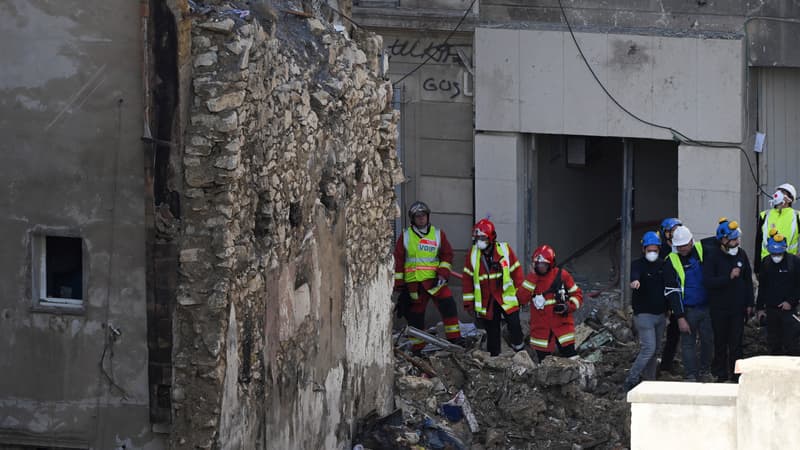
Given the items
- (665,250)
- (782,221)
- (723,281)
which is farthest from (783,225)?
(723,281)

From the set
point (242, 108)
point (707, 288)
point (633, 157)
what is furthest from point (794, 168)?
point (242, 108)

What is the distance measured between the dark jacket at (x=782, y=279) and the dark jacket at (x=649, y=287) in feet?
3.46

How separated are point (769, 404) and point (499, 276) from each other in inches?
377

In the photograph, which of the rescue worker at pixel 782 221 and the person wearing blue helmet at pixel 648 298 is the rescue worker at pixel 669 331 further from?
the rescue worker at pixel 782 221

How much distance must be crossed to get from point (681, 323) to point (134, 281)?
7.07 meters

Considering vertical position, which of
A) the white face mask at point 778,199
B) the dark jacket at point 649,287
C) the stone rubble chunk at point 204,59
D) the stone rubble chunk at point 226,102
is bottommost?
the dark jacket at point 649,287

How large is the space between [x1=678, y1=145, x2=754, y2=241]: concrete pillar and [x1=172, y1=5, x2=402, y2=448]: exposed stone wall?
5.15 m

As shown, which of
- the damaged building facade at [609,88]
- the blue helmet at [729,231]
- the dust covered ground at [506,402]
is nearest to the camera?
the dust covered ground at [506,402]

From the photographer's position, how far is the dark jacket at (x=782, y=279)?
17016 mm

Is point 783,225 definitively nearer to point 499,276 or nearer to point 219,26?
point 499,276

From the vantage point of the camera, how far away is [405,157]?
2062 centimetres

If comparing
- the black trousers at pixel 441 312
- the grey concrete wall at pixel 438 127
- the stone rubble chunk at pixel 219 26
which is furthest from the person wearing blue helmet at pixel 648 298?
the stone rubble chunk at pixel 219 26

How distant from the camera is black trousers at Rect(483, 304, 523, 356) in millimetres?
18016

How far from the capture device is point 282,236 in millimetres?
12484
